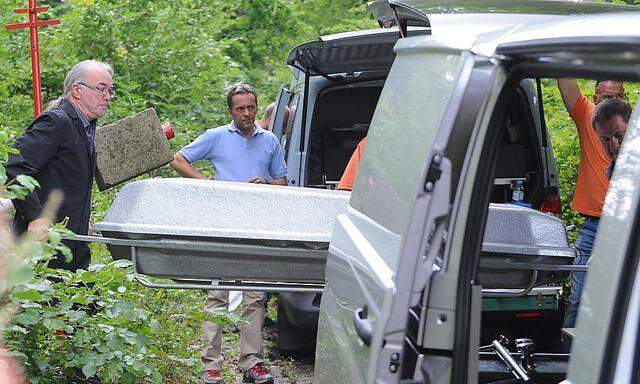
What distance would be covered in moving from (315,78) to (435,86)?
5.76 m

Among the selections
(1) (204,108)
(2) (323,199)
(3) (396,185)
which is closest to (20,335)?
(2) (323,199)

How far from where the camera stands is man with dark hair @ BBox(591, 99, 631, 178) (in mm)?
5402

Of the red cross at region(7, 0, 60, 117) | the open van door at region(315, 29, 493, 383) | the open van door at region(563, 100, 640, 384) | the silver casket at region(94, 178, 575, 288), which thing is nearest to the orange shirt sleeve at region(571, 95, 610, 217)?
the silver casket at region(94, 178, 575, 288)

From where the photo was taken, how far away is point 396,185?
10.8 feet

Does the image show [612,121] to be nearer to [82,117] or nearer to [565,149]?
[82,117]

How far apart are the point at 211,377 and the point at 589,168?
2787 millimetres

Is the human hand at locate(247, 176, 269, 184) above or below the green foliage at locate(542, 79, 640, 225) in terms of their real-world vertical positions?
below

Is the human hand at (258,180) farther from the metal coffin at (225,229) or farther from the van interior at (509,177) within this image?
the metal coffin at (225,229)

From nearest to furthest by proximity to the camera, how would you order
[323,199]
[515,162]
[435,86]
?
[435,86], [323,199], [515,162]

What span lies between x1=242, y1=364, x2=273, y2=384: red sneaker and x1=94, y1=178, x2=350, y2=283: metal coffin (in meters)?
2.97

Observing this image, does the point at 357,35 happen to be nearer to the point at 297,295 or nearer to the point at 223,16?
the point at 297,295

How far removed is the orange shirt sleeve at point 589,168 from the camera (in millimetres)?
6535

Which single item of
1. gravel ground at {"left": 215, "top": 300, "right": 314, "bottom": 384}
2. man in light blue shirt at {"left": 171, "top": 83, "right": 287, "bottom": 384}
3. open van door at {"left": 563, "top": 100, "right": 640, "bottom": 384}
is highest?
open van door at {"left": 563, "top": 100, "right": 640, "bottom": 384}

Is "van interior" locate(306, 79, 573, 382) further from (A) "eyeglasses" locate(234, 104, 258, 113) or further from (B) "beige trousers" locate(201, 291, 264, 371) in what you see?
(B) "beige trousers" locate(201, 291, 264, 371)
